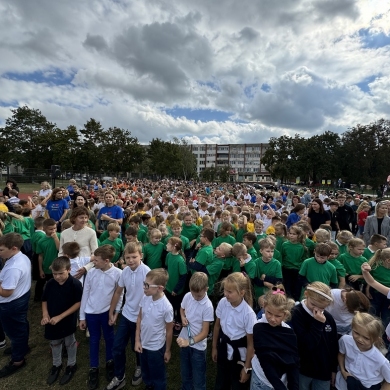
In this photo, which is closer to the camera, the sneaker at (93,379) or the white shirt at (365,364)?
the white shirt at (365,364)

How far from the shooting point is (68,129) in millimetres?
42031

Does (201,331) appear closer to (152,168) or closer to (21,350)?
(21,350)

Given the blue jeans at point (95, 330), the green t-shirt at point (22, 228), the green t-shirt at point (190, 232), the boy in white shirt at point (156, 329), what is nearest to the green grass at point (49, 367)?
Result: the blue jeans at point (95, 330)

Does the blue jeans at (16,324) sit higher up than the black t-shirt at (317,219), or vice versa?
the black t-shirt at (317,219)

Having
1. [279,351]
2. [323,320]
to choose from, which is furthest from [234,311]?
[323,320]

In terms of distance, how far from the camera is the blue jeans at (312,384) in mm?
2344

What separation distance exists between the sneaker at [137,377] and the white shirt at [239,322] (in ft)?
4.15

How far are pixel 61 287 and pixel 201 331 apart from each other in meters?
1.77

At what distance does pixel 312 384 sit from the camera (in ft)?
7.83

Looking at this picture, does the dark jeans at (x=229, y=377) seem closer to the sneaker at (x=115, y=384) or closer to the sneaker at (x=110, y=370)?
the sneaker at (x=115, y=384)

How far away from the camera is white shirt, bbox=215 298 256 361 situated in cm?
244

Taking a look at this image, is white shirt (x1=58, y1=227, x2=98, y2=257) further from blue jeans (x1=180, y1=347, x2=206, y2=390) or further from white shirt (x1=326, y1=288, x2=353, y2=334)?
white shirt (x1=326, y1=288, x2=353, y2=334)

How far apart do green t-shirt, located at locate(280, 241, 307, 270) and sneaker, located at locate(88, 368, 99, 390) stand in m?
3.37

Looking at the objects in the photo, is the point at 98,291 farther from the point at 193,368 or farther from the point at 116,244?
the point at 116,244
